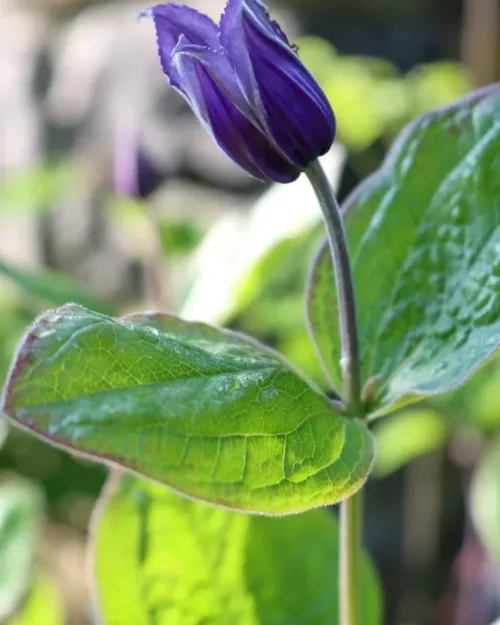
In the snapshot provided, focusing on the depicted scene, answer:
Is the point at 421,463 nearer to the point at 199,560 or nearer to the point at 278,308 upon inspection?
the point at 278,308

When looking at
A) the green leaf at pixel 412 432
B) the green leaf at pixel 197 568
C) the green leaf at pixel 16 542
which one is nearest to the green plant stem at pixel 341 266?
the green leaf at pixel 197 568

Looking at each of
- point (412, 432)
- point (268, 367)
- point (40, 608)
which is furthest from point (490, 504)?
point (268, 367)

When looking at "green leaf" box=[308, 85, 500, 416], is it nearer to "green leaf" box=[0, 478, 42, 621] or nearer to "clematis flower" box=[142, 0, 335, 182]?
"clematis flower" box=[142, 0, 335, 182]

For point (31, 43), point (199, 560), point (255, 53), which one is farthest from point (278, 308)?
point (31, 43)

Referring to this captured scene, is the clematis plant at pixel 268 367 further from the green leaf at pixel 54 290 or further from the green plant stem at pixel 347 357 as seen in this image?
the green leaf at pixel 54 290

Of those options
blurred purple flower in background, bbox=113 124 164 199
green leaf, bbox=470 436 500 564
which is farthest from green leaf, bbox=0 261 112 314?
green leaf, bbox=470 436 500 564

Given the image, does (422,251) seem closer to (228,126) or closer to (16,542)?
(228,126)
